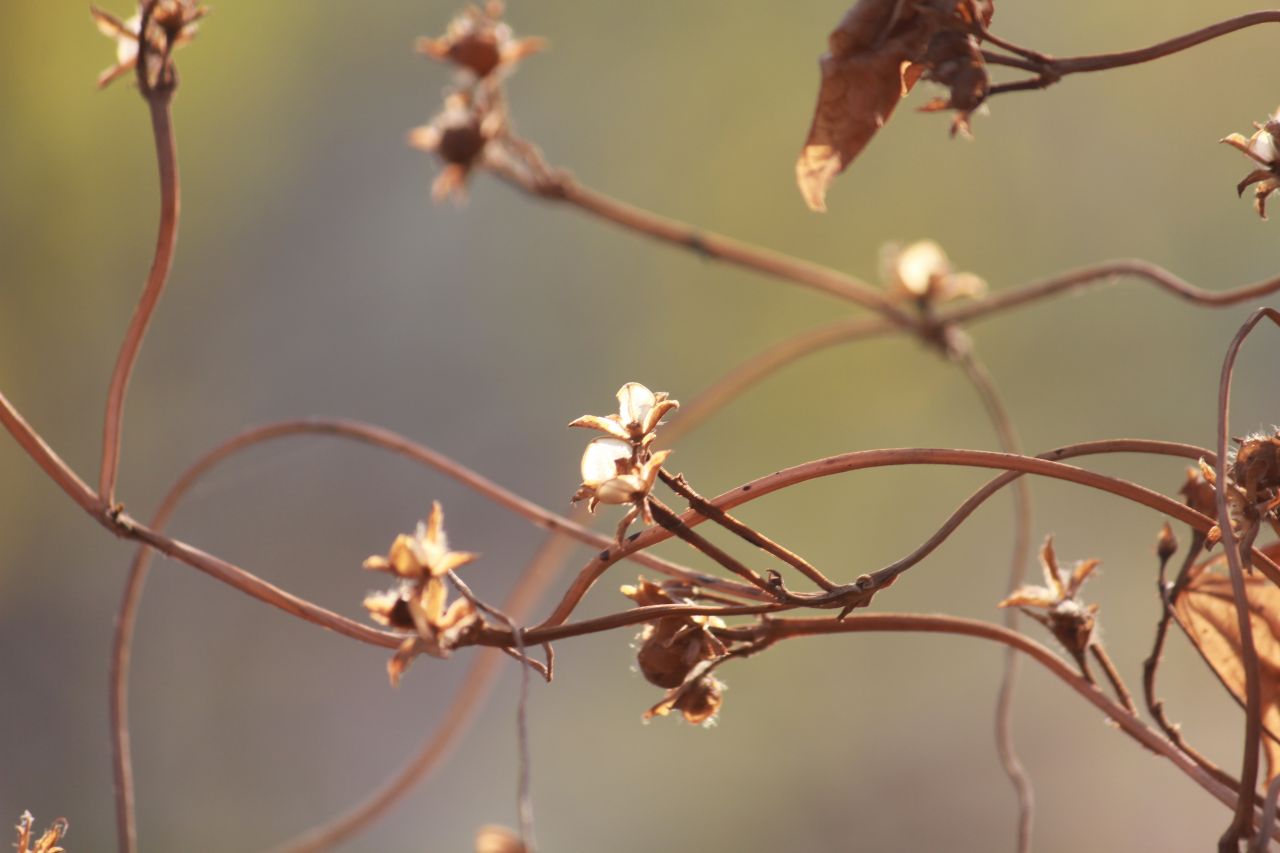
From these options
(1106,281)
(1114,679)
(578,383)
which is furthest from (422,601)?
(578,383)

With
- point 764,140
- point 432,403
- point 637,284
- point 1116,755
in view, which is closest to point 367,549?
point 432,403

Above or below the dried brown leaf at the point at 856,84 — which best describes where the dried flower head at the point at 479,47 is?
above

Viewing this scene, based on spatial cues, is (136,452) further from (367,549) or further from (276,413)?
(367,549)

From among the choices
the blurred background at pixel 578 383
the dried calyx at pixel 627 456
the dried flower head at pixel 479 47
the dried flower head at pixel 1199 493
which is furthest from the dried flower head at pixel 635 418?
the blurred background at pixel 578 383

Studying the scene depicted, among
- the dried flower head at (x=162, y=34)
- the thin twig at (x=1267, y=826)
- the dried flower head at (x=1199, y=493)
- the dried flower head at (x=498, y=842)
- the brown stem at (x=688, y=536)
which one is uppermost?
the dried flower head at (x=162, y=34)

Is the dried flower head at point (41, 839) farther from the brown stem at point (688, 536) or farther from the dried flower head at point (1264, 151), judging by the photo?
the dried flower head at point (1264, 151)

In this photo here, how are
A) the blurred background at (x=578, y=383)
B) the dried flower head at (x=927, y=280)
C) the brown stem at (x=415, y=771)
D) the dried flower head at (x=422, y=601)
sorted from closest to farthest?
1. the dried flower head at (x=422, y=601)
2. the brown stem at (x=415, y=771)
3. the dried flower head at (x=927, y=280)
4. the blurred background at (x=578, y=383)

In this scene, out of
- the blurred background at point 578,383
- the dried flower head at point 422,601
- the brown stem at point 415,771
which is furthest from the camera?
the blurred background at point 578,383

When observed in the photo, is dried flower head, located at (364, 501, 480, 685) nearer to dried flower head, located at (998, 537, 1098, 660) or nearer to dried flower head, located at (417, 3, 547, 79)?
dried flower head, located at (998, 537, 1098, 660)
